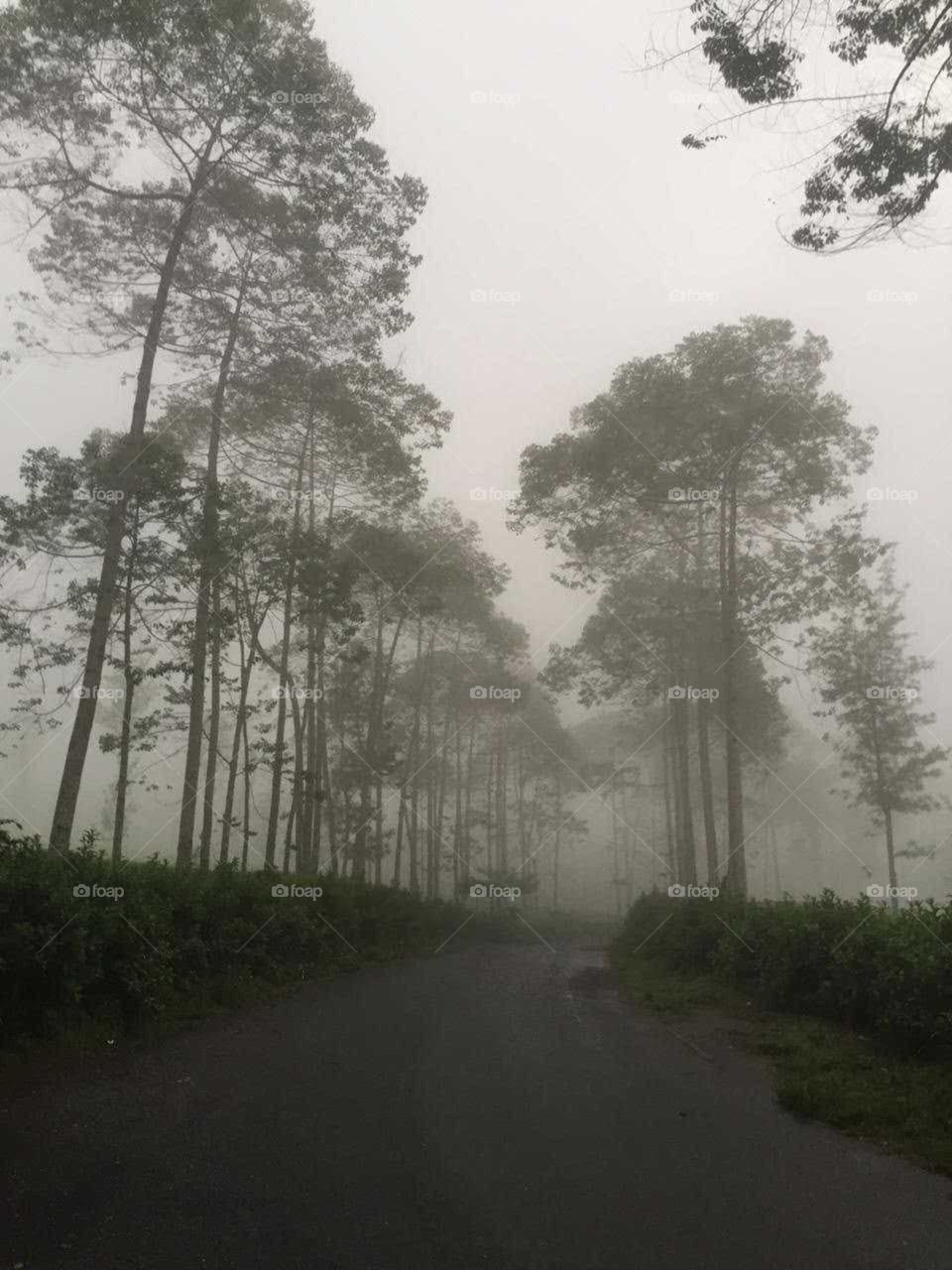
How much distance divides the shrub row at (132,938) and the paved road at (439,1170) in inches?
33.2

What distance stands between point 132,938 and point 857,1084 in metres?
6.68

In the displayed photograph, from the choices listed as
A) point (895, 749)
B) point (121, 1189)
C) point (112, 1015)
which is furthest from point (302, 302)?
point (895, 749)

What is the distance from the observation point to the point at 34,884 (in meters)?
7.45

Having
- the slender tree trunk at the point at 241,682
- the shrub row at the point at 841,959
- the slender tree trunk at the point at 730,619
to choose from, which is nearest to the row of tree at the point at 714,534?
the slender tree trunk at the point at 730,619

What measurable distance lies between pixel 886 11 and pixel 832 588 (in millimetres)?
14988

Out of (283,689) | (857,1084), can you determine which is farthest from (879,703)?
(857,1084)

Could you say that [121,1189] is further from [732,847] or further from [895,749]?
[895,749]

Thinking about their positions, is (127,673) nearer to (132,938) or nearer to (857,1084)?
(132,938)

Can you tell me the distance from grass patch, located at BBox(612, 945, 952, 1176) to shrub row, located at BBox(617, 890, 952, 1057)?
0.82 ft

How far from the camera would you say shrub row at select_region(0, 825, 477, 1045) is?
7.39 m

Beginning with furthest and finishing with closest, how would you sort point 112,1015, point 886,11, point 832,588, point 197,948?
point 832,588 → point 197,948 → point 886,11 → point 112,1015

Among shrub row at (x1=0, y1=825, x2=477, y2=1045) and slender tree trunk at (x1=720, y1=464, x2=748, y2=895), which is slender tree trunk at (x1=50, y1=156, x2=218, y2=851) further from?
slender tree trunk at (x1=720, y1=464, x2=748, y2=895)

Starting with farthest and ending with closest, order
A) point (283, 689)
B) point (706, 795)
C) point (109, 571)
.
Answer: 1. point (706, 795)
2. point (283, 689)
3. point (109, 571)

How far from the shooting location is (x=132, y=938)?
881 cm
